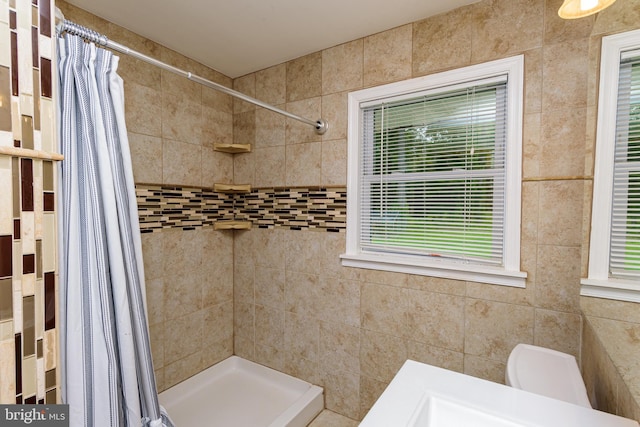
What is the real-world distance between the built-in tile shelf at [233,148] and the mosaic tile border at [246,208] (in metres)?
0.34

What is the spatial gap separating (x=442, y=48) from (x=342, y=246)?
1.30m

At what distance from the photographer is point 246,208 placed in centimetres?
245

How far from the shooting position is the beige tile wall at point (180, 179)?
6.19 feet

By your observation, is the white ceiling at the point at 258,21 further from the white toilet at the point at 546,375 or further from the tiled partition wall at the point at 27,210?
the white toilet at the point at 546,375

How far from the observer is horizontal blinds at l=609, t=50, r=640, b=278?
0.78 m

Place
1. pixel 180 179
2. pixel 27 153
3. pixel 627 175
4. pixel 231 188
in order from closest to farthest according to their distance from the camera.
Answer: pixel 27 153 < pixel 627 175 < pixel 180 179 < pixel 231 188

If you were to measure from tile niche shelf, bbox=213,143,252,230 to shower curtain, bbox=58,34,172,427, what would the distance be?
114 cm

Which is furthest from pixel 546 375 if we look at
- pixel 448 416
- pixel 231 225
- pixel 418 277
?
pixel 231 225

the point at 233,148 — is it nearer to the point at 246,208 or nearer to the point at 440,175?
the point at 246,208

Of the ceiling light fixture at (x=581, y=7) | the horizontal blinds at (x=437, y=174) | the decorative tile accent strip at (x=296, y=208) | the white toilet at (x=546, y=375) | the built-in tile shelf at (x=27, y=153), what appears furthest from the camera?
the decorative tile accent strip at (x=296, y=208)

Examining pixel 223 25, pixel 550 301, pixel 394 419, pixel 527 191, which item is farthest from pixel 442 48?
pixel 394 419

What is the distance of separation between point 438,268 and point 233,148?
5.57 ft

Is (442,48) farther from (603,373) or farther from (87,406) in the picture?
(87,406)

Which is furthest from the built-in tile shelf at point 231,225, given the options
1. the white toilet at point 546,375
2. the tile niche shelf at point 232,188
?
the white toilet at point 546,375
